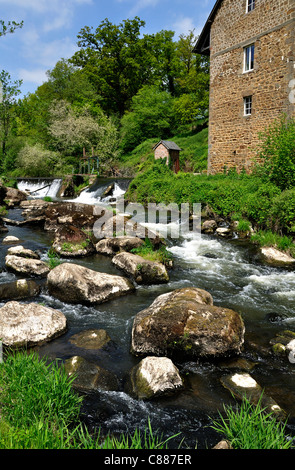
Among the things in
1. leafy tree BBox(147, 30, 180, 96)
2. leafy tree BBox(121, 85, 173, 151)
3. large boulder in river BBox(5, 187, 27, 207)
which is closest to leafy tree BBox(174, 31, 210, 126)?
leafy tree BBox(121, 85, 173, 151)

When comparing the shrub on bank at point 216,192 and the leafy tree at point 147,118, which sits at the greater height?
the leafy tree at point 147,118

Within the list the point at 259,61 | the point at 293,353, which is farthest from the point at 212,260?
the point at 259,61

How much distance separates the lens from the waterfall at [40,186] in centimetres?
2745

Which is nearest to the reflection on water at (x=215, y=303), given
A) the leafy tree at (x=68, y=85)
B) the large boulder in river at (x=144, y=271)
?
the large boulder in river at (x=144, y=271)

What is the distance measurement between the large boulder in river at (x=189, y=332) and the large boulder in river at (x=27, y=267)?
14.7 feet

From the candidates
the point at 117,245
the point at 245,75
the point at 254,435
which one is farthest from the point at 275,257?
the point at 245,75

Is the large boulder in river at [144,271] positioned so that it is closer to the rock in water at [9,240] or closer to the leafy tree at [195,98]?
the rock in water at [9,240]

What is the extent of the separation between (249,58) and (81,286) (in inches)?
699

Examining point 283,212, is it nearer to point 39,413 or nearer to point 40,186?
Result: point 39,413

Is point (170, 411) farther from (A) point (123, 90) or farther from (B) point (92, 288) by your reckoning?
(A) point (123, 90)

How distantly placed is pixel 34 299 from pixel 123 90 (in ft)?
142

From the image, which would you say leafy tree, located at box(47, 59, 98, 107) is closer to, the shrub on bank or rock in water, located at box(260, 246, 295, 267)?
the shrub on bank

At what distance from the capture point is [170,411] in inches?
163
